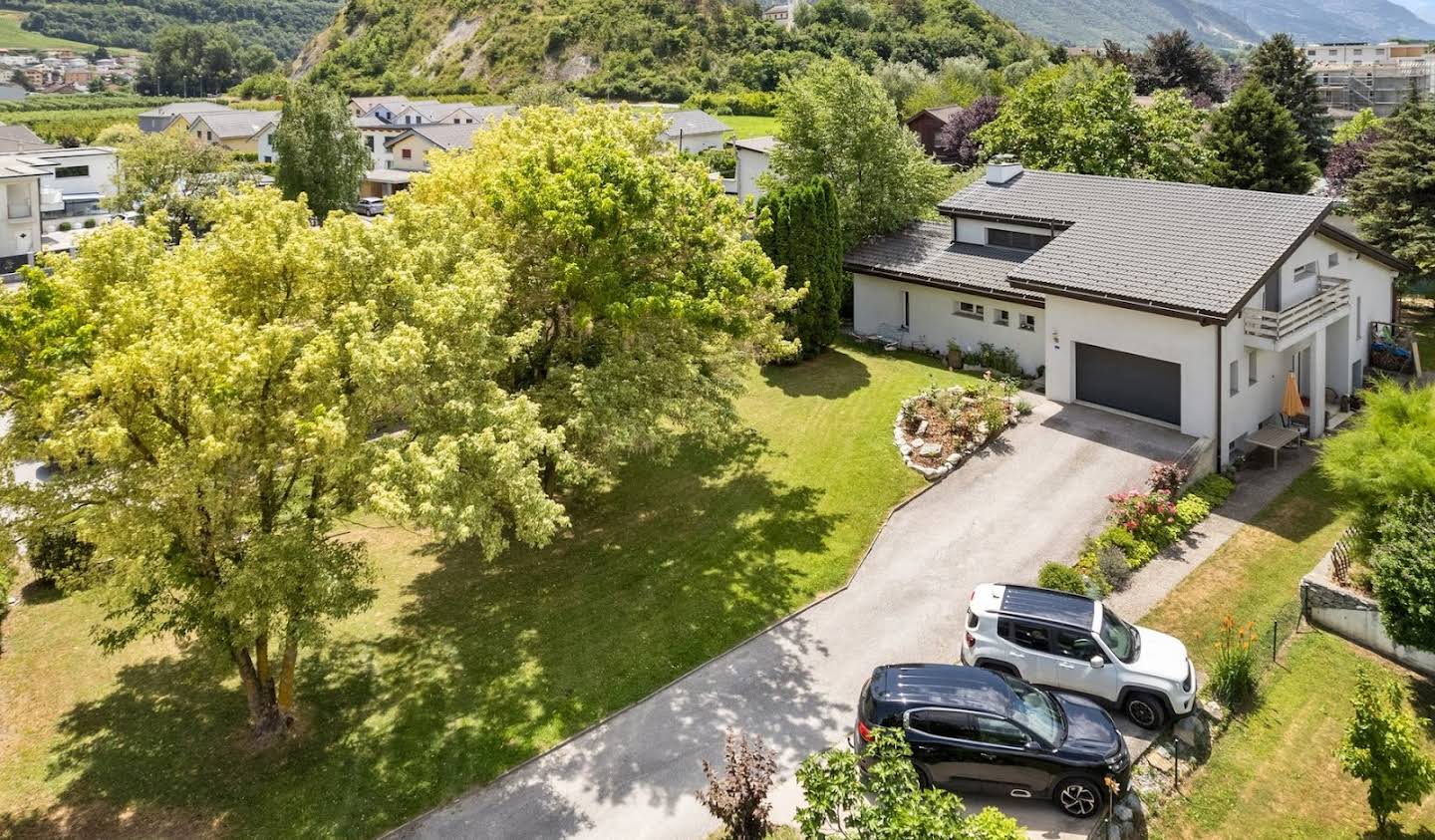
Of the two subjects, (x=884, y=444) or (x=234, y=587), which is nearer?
(x=234, y=587)

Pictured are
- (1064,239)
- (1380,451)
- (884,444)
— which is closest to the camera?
(1380,451)

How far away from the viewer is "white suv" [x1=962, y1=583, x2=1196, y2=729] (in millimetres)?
15180

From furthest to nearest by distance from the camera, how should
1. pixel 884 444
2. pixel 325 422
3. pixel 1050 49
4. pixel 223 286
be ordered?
pixel 1050 49
pixel 884 444
pixel 223 286
pixel 325 422

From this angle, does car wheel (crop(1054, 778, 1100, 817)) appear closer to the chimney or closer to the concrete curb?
the concrete curb

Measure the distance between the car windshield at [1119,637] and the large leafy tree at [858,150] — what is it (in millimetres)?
22294

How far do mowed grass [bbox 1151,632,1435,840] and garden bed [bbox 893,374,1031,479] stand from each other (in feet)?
30.6

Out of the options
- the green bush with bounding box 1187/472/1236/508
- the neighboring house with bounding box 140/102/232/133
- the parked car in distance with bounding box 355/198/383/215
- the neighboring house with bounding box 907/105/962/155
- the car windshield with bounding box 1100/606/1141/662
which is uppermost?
the neighboring house with bounding box 140/102/232/133

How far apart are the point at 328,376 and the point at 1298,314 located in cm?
2417

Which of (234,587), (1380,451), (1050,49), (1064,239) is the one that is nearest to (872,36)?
(1050,49)

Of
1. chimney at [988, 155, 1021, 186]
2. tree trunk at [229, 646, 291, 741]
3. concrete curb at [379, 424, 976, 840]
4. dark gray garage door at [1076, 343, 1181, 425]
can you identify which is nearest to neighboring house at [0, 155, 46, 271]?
tree trunk at [229, 646, 291, 741]

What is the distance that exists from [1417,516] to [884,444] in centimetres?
1209

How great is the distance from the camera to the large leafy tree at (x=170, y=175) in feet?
206

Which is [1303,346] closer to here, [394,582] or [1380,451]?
[1380,451]

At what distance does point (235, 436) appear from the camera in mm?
13430
